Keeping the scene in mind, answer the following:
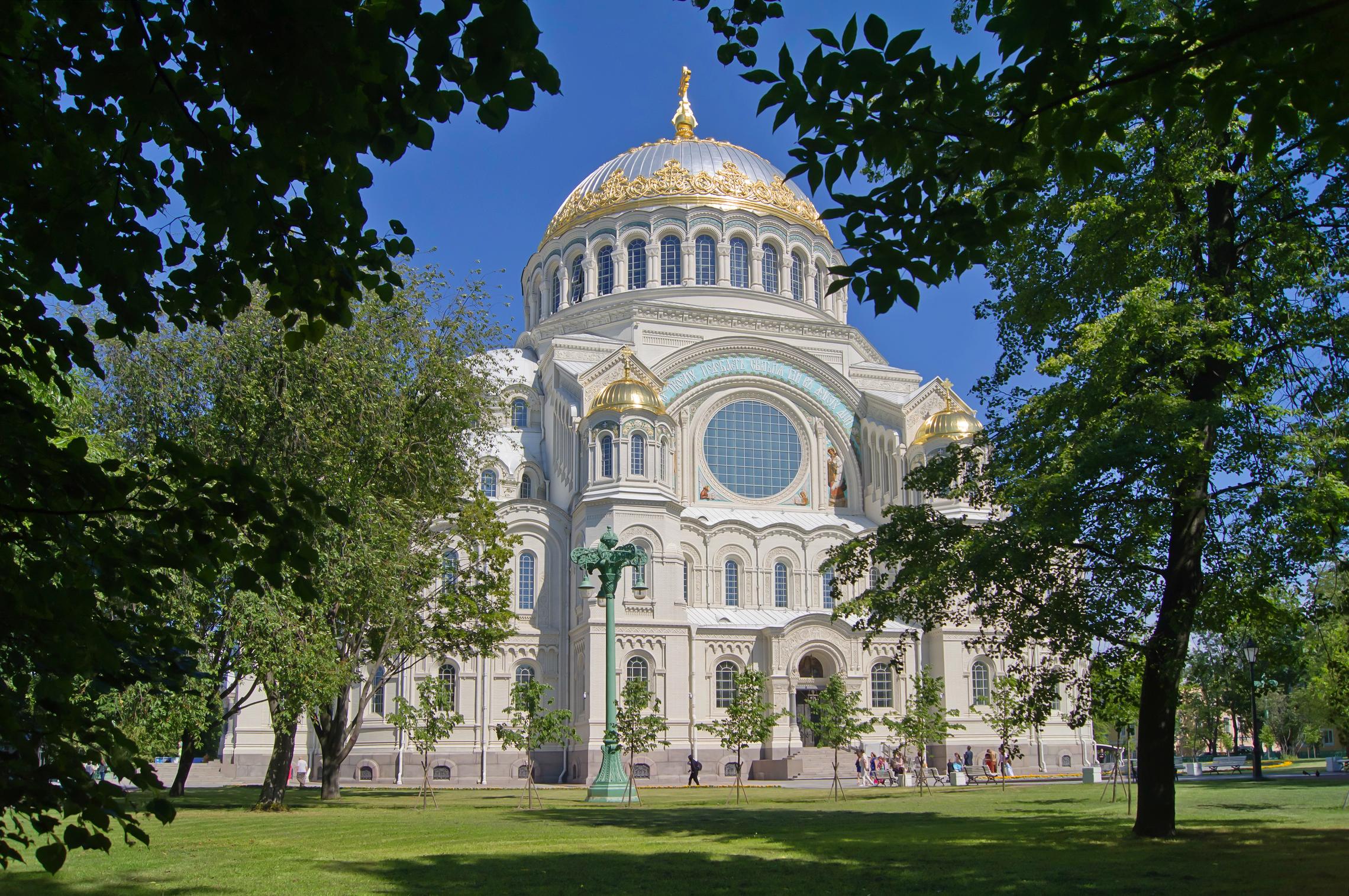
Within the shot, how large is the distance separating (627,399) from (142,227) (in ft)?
114

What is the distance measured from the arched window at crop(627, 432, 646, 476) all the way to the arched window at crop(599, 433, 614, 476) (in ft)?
2.25

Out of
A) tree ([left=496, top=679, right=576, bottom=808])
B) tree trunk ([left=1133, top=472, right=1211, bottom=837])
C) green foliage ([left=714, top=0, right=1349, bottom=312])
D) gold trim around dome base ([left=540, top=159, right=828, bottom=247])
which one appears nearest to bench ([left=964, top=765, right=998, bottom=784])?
tree ([left=496, top=679, right=576, bottom=808])

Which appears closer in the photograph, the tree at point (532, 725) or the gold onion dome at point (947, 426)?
the tree at point (532, 725)

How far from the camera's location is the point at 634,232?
165 feet

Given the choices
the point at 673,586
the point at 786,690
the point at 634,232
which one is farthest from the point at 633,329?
the point at 786,690

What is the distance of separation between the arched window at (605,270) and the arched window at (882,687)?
1911 cm

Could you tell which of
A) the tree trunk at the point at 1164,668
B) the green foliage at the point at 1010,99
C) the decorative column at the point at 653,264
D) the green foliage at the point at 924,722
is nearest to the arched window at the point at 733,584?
the green foliage at the point at 924,722

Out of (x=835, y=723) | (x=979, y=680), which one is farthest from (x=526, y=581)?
(x=979, y=680)

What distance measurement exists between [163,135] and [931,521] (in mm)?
11962

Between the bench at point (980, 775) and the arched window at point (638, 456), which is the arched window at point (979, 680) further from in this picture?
the arched window at point (638, 456)

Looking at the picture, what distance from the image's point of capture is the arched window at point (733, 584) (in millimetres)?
42875

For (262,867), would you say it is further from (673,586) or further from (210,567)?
(673,586)

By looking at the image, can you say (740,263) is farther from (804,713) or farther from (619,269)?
(804,713)

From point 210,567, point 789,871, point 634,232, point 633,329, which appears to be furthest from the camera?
point 634,232
